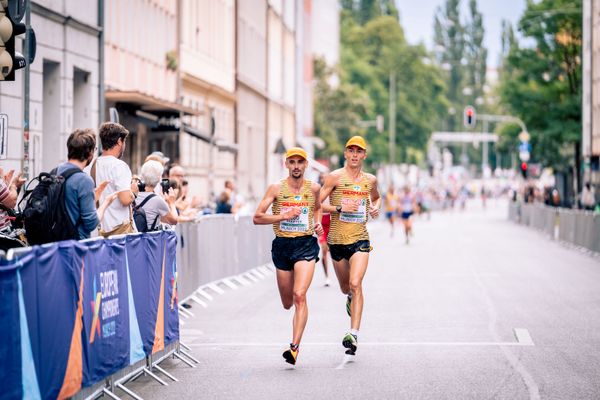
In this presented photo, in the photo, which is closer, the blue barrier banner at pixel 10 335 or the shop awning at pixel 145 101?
the blue barrier banner at pixel 10 335

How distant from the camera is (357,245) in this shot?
13.5m

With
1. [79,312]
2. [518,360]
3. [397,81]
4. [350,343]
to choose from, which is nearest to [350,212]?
[350,343]

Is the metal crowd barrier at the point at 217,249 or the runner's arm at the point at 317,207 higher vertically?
the runner's arm at the point at 317,207

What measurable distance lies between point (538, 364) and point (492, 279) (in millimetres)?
12402

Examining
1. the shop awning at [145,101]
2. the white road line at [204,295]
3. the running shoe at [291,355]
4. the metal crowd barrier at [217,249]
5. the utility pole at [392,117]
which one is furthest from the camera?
the utility pole at [392,117]

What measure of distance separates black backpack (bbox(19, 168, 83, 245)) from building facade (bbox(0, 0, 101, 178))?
12698 mm

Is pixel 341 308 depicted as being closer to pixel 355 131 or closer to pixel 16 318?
pixel 16 318

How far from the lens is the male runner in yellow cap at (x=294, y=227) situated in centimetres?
1260

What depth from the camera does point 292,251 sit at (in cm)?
1269

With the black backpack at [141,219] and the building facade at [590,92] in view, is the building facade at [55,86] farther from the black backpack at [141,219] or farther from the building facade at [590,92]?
the building facade at [590,92]

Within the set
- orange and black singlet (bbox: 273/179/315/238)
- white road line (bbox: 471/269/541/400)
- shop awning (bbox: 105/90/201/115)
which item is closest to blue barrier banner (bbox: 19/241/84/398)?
white road line (bbox: 471/269/541/400)

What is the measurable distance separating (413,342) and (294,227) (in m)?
2.26

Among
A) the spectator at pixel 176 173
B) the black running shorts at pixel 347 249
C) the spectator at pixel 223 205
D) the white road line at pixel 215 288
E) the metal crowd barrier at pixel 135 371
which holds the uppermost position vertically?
the spectator at pixel 176 173

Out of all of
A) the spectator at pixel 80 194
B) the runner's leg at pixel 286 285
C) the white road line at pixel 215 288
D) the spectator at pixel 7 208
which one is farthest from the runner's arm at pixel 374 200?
the white road line at pixel 215 288
